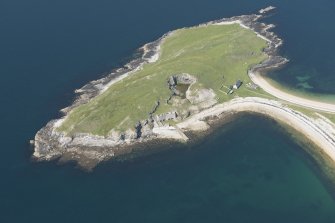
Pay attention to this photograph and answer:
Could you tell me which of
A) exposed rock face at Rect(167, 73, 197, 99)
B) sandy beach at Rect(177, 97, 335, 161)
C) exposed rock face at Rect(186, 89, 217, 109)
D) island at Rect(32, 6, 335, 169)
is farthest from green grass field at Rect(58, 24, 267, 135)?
sandy beach at Rect(177, 97, 335, 161)

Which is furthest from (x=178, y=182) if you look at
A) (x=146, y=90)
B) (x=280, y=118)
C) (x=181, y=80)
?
(x=181, y=80)

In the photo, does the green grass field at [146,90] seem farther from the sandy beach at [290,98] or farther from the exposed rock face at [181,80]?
the sandy beach at [290,98]

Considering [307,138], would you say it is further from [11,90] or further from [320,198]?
[11,90]

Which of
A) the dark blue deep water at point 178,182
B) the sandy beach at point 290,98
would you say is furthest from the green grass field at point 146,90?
the dark blue deep water at point 178,182

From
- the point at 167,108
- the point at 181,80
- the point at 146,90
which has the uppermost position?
the point at 146,90

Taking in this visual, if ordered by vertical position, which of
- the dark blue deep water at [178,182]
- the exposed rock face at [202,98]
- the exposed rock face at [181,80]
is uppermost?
the exposed rock face at [181,80]

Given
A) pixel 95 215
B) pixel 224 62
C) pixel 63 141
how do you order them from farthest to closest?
1. pixel 224 62
2. pixel 63 141
3. pixel 95 215

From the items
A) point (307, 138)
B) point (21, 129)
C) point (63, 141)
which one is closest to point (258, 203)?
point (307, 138)

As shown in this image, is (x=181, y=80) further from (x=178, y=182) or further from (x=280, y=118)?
(x=178, y=182)
